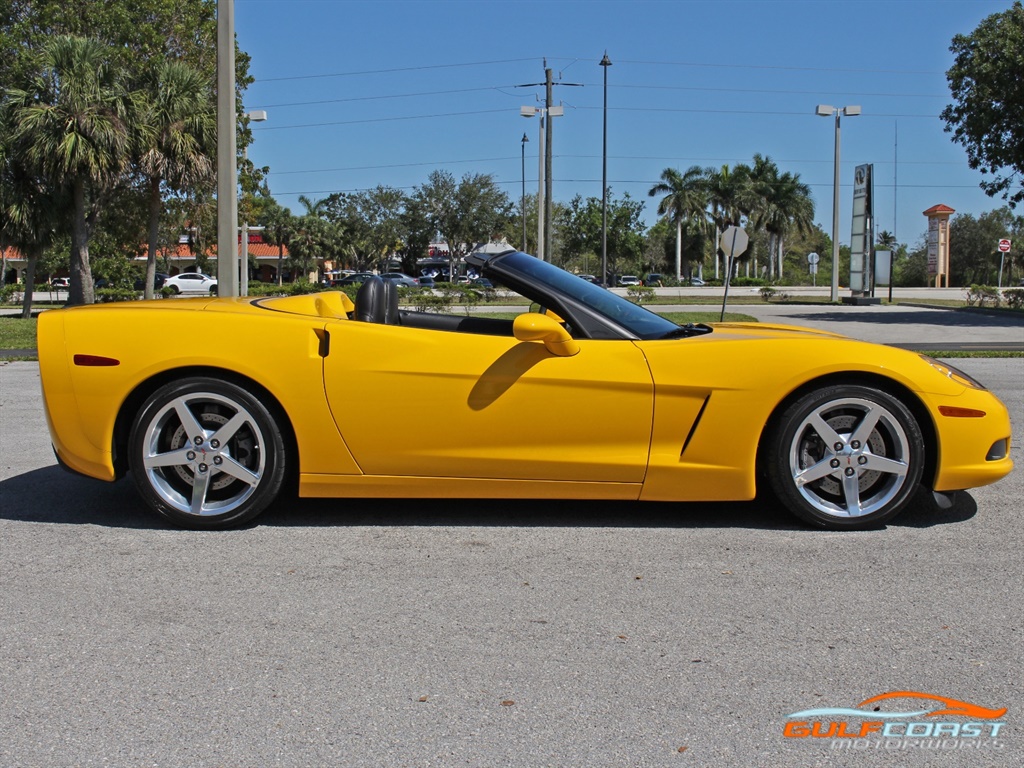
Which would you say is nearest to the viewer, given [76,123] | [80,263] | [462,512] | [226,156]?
[462,512]

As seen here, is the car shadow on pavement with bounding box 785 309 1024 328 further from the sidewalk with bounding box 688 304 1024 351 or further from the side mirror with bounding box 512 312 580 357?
the side mirror with bounding box 512 312 580 357

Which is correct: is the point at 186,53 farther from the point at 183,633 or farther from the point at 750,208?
the point at 750,208

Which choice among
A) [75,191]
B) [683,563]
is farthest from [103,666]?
[75,191]

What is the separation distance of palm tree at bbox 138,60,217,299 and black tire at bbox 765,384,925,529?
25186 millimetres

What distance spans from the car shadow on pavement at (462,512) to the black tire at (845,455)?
0.60 ft

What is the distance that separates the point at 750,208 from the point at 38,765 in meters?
82.3

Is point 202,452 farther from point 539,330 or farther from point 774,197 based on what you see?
point 774,197

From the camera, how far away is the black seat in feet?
15.5

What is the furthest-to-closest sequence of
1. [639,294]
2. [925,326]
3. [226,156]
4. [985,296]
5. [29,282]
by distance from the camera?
[639,294], [985,296], [29,282], [925,326], [226,156]

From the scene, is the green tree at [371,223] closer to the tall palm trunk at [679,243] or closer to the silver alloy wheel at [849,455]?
Answer: the tall palm trunk at [679,243]

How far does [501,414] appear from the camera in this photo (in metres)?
4.32

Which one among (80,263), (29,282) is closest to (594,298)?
(80,263)

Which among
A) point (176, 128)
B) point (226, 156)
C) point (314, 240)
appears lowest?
point (226, 156)

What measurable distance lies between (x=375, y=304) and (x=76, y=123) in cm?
2352
